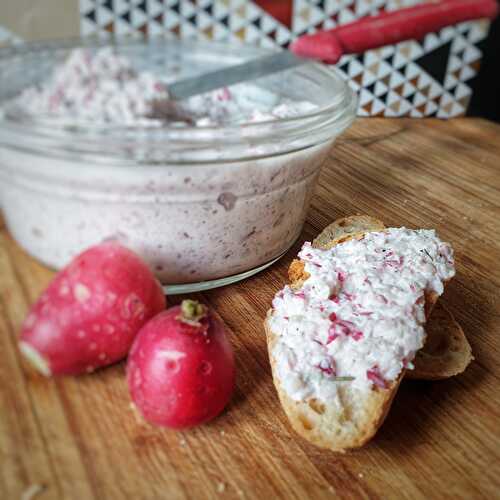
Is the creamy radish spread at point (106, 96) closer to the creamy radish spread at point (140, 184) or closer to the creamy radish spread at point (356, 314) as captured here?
the creamy radish spread at point (140, 184)

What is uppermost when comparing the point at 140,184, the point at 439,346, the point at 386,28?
the point at 386,28

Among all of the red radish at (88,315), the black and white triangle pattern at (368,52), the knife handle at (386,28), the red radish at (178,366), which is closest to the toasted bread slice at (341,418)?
the red radish at (178,366)

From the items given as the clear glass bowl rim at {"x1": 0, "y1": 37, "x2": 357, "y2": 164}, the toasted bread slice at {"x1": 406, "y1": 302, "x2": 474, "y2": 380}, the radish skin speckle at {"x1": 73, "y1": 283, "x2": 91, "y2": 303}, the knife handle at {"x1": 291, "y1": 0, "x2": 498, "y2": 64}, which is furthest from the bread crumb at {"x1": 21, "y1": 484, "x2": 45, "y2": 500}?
the knife handle at {"x1": 291, "y1": 0, "x2": 498, "y2": 64}

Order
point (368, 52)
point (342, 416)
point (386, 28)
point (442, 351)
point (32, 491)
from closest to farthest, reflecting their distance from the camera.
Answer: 1. point (32, 491)
2. point (342, 416)
3. point (442, 351)
4. point (386, 28)
5. point (368, 52)

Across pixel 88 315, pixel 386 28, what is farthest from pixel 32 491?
pixel 386 28

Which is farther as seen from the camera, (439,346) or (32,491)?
(439,346)

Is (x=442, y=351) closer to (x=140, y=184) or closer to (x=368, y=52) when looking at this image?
(x=140, y=184)
